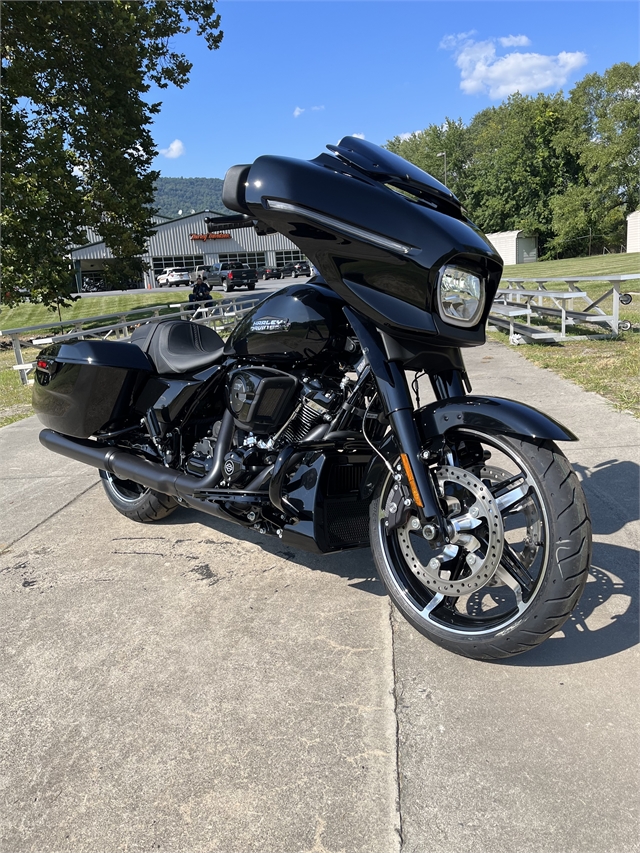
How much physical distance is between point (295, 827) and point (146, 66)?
21.8 m

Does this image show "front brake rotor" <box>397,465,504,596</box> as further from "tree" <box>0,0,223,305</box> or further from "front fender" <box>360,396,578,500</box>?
"tree" <box>0,0,223,305</box>

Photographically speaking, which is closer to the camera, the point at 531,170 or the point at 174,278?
the point at 174,278

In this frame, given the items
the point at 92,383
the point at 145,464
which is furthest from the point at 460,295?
the point at 92,383

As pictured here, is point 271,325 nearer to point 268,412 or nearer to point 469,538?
point 268,412

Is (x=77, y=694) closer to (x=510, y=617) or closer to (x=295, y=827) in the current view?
(x=295, y=827)

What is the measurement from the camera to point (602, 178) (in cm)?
5409

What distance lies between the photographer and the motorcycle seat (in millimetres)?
3391

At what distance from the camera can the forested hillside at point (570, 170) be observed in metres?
54.5

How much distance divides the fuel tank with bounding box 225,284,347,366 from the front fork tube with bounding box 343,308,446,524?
0.20 metres

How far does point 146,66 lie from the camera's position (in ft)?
62.8

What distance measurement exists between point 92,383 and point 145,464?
0.60 meters

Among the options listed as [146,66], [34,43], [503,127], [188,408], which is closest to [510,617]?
[188,408]

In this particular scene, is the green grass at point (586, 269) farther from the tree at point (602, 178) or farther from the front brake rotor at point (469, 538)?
the tree at point (602, 178)

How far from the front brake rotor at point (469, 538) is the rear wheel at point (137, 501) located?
6.53 feet
